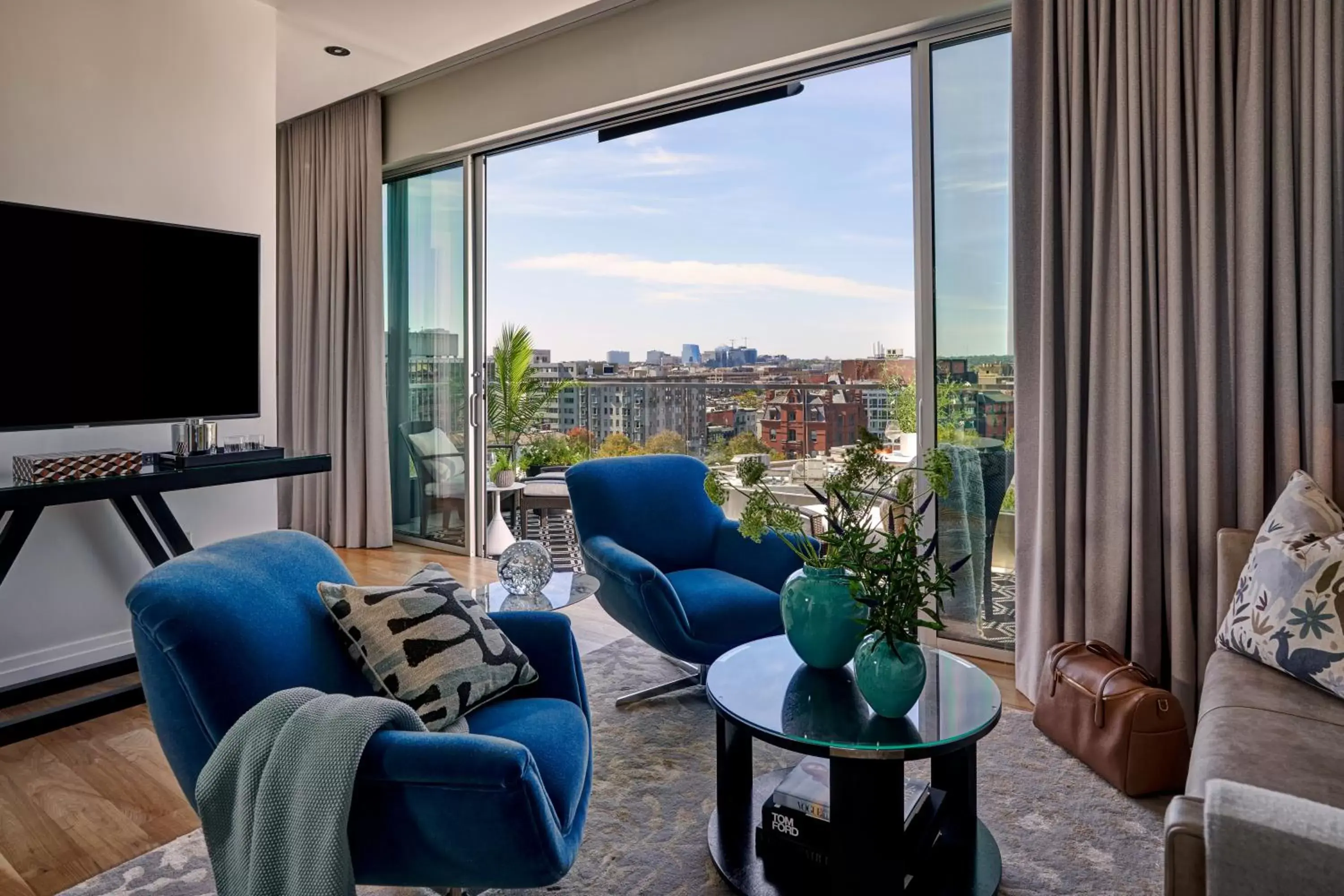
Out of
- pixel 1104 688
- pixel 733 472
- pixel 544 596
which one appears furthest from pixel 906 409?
pixel 544 596

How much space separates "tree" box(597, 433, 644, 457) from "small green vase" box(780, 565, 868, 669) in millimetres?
3891

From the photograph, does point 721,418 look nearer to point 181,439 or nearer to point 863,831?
point 181,439

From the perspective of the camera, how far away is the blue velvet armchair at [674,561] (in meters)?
2.61

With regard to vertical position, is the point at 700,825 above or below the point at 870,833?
below

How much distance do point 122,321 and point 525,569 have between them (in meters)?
1.85

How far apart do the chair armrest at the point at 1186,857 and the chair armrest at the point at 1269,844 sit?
16cm

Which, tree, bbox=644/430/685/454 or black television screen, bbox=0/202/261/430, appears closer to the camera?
black television screen, bbox=0/202/261/430

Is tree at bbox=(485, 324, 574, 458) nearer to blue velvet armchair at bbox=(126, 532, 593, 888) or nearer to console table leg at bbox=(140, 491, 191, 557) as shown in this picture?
console table leg at bbox=(140, 491, 191, 557)

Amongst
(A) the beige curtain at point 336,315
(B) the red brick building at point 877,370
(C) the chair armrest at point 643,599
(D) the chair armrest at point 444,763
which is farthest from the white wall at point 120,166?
(B) the red brick building at point 877,370

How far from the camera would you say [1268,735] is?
1657 millimetres

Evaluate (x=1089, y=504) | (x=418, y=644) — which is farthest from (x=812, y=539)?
(x=418, y=644)

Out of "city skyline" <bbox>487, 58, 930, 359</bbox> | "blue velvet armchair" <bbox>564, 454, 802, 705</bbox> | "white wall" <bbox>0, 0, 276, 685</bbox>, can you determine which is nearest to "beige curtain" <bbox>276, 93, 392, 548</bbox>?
"city skyline" <bbox>487, 58, 930, 359</bbox>

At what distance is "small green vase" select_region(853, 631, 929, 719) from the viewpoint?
1.70m

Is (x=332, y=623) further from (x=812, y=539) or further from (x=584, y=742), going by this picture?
(x=812, y=539)
